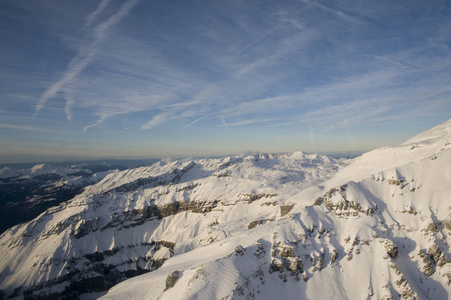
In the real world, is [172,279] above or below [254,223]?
above

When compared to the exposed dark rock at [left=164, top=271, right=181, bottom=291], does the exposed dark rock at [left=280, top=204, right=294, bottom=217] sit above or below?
above

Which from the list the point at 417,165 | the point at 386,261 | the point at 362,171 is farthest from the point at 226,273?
the point at 362,171

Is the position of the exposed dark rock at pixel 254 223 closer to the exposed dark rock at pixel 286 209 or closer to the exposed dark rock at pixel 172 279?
the exposed dark rock at pixel 286 209

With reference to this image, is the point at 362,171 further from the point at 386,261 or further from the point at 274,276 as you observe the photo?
the point at 274,276

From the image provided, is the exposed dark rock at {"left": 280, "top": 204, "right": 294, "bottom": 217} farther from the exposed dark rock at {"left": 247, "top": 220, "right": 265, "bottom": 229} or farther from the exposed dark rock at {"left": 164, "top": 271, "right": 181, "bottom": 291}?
the exposed dark rock at {"left": 164, "top": 271, "right": 181, "bottom": 291}

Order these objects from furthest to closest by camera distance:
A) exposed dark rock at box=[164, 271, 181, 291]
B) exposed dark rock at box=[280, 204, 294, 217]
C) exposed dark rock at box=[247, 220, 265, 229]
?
exposed dark rock at box=[247, 220, 265, 229] → exposed dark rock at box=[280, 204, 294, 217] → exposed dark rock at box=[164, 271, 181, 291]

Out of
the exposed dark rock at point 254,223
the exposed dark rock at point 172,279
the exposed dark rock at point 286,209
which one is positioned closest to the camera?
the exposed dark rock at point 172,279

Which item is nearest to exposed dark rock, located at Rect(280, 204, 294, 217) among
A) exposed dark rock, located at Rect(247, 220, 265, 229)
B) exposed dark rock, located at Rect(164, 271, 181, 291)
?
exposed dark rock, located at Rect(247, 220, 265, 229)

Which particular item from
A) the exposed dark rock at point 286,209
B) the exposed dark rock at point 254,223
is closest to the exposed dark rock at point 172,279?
the exposed dark rock at point 286,209

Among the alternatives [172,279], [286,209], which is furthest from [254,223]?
[172,279]

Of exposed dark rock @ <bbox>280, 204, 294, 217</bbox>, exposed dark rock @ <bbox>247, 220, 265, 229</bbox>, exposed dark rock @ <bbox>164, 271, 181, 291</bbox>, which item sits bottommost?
exposed dark rock @ <bbox>247, 220, 265, 229</bbox>

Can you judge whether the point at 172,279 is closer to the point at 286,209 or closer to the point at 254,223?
the point at 286,209
